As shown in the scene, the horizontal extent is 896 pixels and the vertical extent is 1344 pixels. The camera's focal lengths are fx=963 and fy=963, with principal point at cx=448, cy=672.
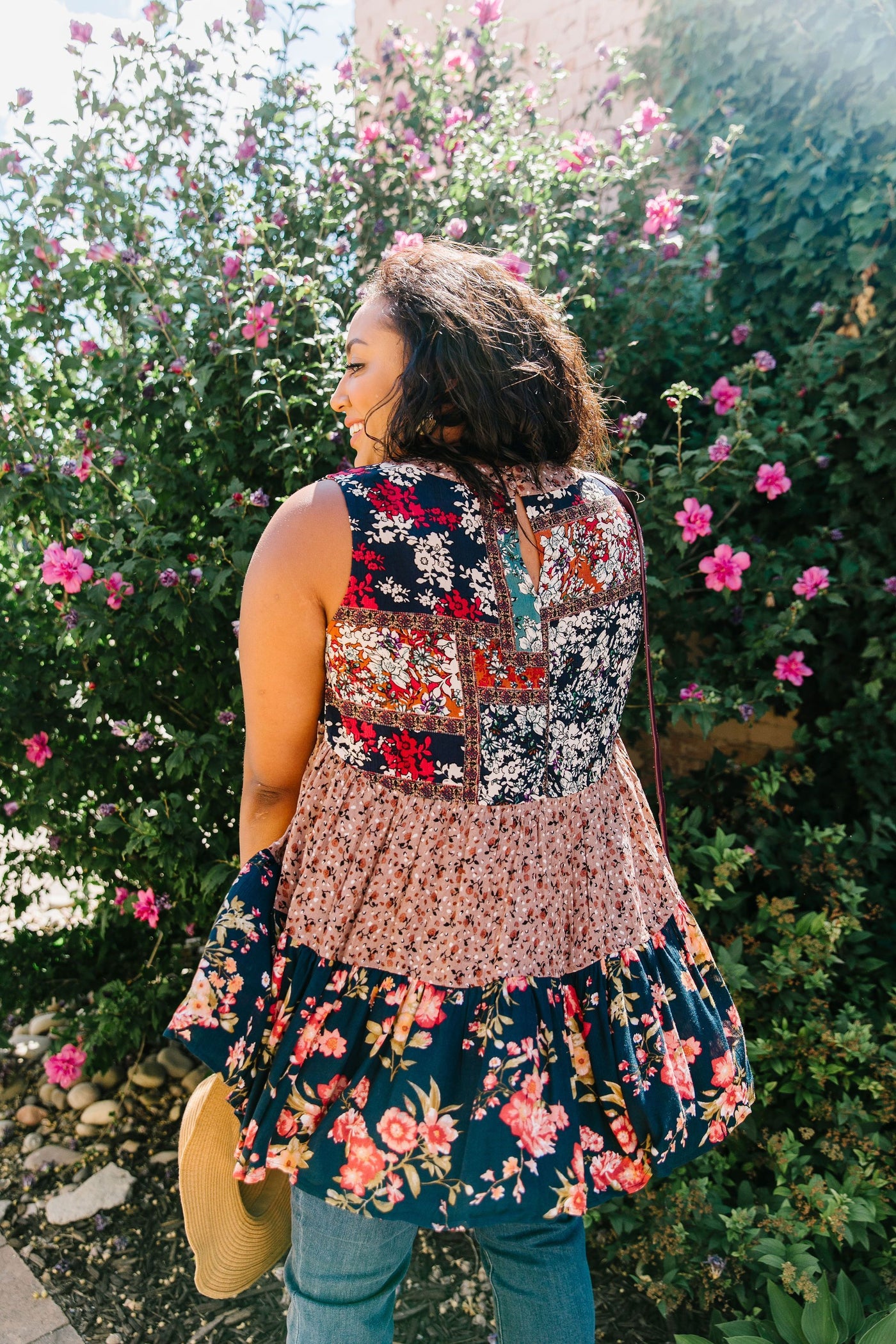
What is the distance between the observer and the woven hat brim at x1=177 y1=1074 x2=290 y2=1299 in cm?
128

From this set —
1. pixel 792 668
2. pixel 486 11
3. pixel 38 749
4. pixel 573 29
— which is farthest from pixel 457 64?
pixel 573 29

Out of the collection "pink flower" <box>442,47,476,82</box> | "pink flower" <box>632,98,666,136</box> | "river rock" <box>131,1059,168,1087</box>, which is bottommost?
"river rock" <box>131,1059,168,1087</box>

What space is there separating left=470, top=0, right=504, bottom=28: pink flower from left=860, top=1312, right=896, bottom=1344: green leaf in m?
3.48

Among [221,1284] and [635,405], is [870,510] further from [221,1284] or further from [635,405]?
[221,1284]

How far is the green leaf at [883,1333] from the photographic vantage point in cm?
162

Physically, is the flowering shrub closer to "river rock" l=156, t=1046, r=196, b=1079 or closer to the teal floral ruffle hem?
"river rock" l=156, t=1046, r=196, b=1079

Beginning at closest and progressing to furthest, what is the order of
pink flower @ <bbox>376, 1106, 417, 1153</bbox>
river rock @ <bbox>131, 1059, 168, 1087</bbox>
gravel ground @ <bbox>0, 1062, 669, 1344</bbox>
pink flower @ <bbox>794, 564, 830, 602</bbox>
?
pink flower @ <bbox>376, 1106, 417, 1153</bbox>, gravel ground @ <bbox>0, 1062, 669, 1344</bbox>, pink flower @ <bbox>794, 564, 830, 602</bbox>, river rock @ <bbox>131, 1059, 168, 1087</bbox>

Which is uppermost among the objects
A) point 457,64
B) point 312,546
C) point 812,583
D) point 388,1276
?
point 457,64

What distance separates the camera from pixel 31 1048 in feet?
9.50

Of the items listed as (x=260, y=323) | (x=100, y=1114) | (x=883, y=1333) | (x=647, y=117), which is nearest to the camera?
(x=883, y=1333)

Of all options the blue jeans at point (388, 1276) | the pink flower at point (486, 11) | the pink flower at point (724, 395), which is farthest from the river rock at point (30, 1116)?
the pink flower at point (486, 11)

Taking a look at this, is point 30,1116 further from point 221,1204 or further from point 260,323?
point 260,323

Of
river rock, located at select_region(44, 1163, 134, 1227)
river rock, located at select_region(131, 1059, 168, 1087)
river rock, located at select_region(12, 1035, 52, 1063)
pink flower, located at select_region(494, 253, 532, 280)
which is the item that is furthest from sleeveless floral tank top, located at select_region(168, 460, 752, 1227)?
river rock, located at select_region(12, 1035, 52, 1063)

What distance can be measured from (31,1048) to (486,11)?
11.5 feet
